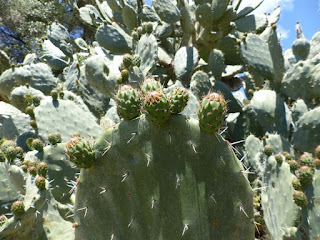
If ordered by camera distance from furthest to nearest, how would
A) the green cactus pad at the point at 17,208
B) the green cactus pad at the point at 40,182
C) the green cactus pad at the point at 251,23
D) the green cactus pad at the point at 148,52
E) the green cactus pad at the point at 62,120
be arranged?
the green cactus pad at the point at 251,23
the green cactus pad at the point at 148,52
the green cactus pad at the point at 62,120
the green cactus pad at the point at 40,182
the green cactus pad at the point at 17,208

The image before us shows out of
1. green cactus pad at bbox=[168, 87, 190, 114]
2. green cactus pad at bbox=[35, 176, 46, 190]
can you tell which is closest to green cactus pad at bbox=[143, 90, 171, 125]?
green cactus pad at bbox=[168, 87, 190, 114]

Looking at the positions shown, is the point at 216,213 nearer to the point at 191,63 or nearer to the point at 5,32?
the point at 191,63

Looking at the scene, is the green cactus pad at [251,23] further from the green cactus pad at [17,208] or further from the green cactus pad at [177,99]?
the green cactus pad at [17,208]

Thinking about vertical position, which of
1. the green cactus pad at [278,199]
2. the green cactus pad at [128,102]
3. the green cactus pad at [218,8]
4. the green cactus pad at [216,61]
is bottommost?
the green cactus pad at [278,199]

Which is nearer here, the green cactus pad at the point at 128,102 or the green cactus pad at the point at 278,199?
the green cactus pad at the point at 128,102

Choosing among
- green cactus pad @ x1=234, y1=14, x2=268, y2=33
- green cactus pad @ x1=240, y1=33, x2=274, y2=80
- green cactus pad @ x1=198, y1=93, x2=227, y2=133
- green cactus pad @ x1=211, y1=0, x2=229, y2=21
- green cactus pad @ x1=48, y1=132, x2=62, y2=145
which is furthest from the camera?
green cactus pad @ x1=234, y1=14, x2=268, y2=33

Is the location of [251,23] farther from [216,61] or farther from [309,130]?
[309,130]

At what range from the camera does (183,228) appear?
1.27 meters

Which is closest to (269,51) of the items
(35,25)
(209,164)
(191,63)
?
(191,63)

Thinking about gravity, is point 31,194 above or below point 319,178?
below

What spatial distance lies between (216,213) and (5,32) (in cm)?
1209

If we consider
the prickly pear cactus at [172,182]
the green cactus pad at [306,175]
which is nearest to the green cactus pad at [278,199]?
the green cactus pad at [306,175]

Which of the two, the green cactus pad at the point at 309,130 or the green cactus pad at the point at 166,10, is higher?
the green cactus pad at the point at 166,10

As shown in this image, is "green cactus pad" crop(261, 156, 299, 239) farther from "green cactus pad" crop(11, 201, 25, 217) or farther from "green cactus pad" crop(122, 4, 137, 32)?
"green cactus pad" crop(122, 4, 137, 32)
